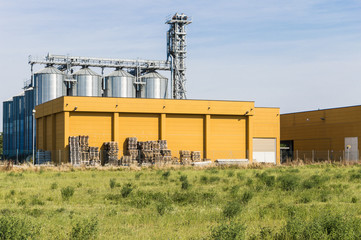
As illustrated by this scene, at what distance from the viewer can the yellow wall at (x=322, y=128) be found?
184ft

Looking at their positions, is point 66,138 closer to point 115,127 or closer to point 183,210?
point 115,127

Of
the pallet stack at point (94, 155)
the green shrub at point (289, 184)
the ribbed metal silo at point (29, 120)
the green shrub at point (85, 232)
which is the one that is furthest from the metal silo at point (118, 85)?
the green shrub at point (85, 232)

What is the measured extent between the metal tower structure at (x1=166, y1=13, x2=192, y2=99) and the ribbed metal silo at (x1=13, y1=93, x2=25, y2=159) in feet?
71.4

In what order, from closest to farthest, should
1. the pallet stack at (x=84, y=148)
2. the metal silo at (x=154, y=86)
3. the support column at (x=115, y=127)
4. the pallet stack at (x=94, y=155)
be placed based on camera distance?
the pallet stack at (x=84, y=148) < the pallet stack at (x=94, y=155) < the support column at (x=115, y=127) < the metal silo at (x=154, y=86)

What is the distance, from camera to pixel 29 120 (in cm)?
6938

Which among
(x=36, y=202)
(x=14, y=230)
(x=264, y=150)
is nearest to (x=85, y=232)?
(x=14, y=230)

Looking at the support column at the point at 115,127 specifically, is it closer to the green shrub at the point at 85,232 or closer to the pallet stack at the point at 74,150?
the pallet stack at the point at 74,150

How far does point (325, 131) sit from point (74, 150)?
2990cm

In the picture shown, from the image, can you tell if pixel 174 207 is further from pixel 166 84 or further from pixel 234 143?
pixel 166 84

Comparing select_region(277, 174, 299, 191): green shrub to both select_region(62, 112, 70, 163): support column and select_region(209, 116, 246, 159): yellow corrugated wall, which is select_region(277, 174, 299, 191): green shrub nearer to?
A: select_region(62, 112, 70, 163): support column

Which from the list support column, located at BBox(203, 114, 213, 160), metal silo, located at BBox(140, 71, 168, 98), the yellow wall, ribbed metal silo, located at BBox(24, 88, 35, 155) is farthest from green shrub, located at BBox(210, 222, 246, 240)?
ribbed metal silo, located at BBox(24, 88, 35, 155)

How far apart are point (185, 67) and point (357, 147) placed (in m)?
28.2

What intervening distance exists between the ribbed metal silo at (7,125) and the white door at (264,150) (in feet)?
129

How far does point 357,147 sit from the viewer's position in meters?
54.7
